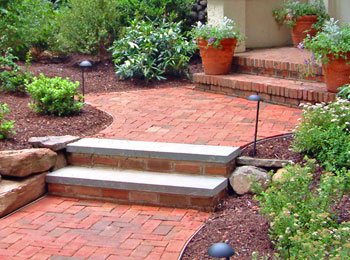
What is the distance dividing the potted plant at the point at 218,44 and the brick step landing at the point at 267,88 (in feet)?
0.47

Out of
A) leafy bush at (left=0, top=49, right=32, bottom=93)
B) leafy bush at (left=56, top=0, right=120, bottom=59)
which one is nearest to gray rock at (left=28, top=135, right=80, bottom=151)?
leafy bush at (left=0, top=49, right=32, bottom=93)

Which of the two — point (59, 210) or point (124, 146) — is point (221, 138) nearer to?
point (124, 146)

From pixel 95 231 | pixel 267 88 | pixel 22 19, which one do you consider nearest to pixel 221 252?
pixel 95 231

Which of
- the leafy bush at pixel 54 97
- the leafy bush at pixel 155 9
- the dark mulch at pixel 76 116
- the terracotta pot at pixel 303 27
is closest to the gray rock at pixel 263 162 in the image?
the dark mulch at pixel 76 116

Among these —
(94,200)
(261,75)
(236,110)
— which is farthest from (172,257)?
(261,75)

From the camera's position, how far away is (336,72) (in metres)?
5.66

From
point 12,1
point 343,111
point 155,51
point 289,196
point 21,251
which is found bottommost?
point 21,251

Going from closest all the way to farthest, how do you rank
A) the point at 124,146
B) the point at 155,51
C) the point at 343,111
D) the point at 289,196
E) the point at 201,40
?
the point at 289,196 → the point at 343,111 → the point at 124,146 → the point at 201,40 → the point at 155,51

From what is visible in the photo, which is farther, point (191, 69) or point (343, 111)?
point (191, 69)

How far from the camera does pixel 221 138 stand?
203 inches

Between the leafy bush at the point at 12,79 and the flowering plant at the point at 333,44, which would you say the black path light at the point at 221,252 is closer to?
the flowering plant at the point at 333,44

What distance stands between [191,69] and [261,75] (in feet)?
5.47

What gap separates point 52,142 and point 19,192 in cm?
62

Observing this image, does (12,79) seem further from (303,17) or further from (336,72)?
(303,17)
